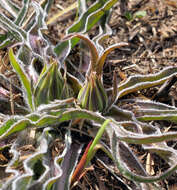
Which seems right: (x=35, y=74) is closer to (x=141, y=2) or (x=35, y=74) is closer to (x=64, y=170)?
(x=64, y=170)

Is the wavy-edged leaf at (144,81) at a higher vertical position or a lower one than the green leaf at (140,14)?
lower

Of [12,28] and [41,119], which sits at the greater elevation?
[12,28]

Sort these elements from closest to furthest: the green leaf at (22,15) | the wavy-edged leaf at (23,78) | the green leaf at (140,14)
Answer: the wavy-edged leaf at (23,78), the green leaf at (22,15), the green leaf at (140,14)

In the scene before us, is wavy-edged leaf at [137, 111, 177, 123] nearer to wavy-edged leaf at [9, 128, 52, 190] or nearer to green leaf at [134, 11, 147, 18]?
wavy-edged leaf at [9, 128, 52, 190]

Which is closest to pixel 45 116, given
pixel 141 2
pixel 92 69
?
pixel 92 69

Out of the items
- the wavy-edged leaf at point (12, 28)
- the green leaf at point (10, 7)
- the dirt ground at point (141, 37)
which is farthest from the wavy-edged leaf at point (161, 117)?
the green leaf at point (10, 7)

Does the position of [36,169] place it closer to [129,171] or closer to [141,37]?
[129,171]

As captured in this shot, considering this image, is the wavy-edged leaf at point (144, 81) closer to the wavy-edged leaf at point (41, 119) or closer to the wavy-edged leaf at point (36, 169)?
the wavy-edged leaf at point (41, 119)

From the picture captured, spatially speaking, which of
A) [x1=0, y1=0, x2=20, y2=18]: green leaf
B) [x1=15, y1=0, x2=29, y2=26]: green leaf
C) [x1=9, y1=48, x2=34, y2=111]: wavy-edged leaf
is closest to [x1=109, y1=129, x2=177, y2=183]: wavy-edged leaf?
[x1=9, y1=48, x2=34, y2=111]: wavy-edged leaf

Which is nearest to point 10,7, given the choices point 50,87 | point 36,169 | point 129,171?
point 50,87
